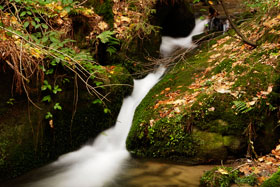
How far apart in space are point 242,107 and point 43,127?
377 cm

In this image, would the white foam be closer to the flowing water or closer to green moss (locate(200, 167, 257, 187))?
the flowing water

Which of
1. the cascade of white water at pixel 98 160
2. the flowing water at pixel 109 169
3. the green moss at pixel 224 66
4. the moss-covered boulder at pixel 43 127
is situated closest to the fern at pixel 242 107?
the green moss at pixel 224 66

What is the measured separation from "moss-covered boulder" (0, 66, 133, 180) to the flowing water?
0.21 meters

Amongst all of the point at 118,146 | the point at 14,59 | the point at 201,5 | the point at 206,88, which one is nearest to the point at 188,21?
the point at 201,5

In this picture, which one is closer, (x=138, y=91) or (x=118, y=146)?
(x=118, y=146)

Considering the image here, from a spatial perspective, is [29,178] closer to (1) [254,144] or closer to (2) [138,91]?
(2) [138,91]

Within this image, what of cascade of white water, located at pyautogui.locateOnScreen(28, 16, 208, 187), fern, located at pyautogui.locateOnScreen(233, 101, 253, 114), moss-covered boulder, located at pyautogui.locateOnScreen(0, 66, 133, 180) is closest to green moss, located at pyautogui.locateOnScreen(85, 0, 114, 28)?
moss-covered boulder, located at pyautogui.locateOnScreen(0, 66, 133, 180)

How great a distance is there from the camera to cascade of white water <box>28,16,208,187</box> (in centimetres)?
404

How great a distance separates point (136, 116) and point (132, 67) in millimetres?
2053

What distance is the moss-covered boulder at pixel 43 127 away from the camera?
157 inches

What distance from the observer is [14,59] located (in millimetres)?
3766

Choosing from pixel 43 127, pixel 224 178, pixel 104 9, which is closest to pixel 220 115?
pixel 224 178

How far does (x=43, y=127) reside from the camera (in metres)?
4.39

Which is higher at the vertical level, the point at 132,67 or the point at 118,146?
the point at 132,67
